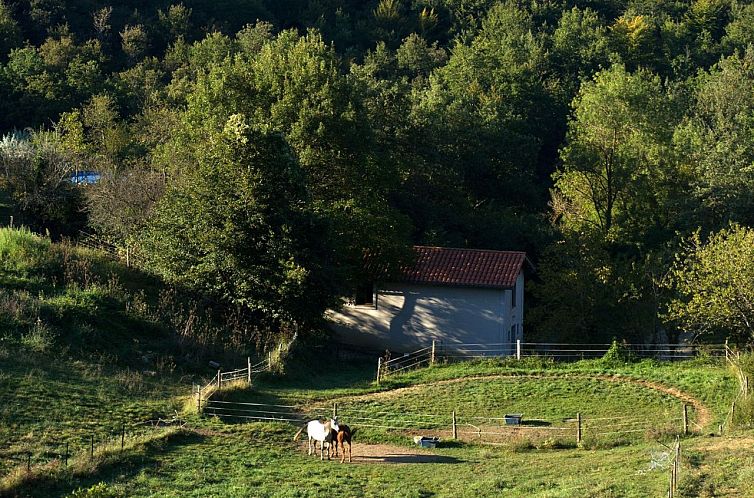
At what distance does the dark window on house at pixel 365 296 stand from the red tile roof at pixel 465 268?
1766 millimetres

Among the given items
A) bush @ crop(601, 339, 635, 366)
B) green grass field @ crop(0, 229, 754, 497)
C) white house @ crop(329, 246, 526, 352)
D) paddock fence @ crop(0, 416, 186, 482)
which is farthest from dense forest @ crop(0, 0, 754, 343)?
paddock fence @ crop(0, 416, 186, 482)

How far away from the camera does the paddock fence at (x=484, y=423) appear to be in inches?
1131

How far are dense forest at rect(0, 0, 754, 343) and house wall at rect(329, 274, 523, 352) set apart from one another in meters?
1.53

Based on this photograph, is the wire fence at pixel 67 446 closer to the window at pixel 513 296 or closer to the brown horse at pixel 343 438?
the brown horse at pixel 343 438

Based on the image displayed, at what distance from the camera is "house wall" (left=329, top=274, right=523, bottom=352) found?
43.1m

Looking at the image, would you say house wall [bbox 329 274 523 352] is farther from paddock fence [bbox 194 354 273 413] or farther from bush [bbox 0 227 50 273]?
bush [bbox 0 227 50 273]

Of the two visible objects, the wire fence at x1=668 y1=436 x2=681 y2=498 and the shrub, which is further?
the shrub

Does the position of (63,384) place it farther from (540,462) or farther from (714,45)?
(714,45)

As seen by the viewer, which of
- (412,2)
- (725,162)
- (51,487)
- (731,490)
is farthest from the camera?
(412,2)

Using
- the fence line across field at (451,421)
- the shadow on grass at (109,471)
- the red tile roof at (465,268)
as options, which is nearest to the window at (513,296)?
the red tile roof at (465,268)

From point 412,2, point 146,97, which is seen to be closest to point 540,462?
point 146,97

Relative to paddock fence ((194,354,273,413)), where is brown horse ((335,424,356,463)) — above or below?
below

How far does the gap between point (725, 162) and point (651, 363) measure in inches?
739

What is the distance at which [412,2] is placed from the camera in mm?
115500
